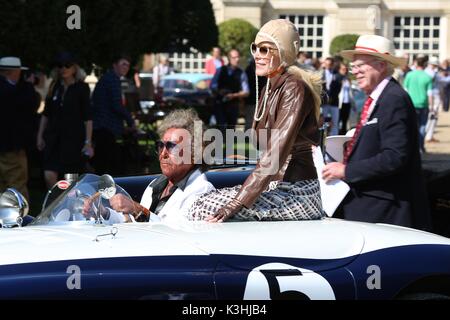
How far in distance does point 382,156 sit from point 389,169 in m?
0.08

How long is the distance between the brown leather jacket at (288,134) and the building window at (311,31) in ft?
146

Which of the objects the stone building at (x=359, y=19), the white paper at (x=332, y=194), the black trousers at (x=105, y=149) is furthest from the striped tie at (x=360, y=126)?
the stone building at (x=359, y=19)


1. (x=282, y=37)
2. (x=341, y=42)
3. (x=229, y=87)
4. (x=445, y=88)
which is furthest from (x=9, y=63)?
(x=341, y=42)

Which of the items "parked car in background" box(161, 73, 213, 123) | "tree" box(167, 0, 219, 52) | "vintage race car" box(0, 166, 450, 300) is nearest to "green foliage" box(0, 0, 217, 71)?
"tree" box(167, 0, 219, 52)

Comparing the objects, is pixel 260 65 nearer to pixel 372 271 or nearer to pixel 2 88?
pixel 372 271

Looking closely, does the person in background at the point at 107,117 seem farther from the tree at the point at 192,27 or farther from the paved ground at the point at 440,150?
the tree at the point at 192,27

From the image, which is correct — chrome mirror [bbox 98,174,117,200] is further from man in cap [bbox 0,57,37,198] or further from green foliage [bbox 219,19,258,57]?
green foliage [bbox 219,19,258,57]

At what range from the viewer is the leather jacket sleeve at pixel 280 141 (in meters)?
5.01

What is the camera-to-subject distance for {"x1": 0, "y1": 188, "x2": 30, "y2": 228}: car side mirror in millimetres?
5180

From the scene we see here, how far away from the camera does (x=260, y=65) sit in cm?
543

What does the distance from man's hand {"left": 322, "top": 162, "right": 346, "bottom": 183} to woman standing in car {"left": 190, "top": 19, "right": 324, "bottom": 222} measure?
0.33 meters

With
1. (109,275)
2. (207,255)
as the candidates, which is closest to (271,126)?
(207,255)

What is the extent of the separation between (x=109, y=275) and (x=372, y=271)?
126 centimetres

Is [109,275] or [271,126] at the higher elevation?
[271,126]
